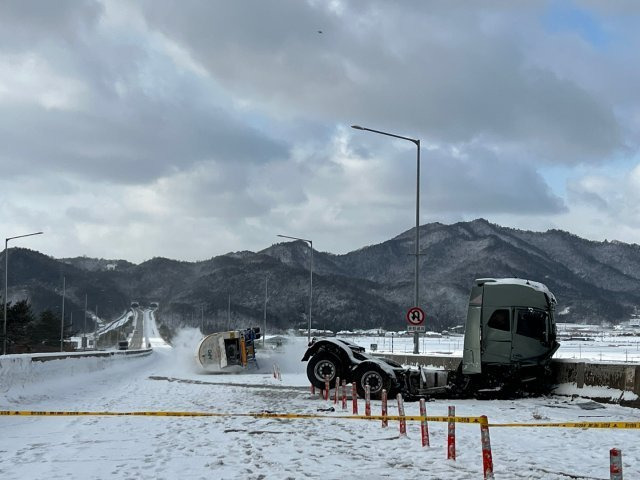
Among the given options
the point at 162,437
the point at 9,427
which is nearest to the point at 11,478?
the point at 162,437

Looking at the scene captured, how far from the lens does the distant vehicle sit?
3859 cm

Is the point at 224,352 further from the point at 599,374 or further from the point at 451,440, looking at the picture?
the point at 451,440

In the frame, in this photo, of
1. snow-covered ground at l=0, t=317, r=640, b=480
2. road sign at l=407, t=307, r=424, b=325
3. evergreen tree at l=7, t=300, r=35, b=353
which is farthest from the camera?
evergreen tree at l=7, t=300, r=35, b=353

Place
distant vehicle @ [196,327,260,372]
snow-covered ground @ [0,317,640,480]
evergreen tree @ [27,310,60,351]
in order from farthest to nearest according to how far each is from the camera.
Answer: evergreen tree @ [27,310,60,351], distant vehicle @ [196,327,260,372], snow-covered ground @ [0,317,640,480]

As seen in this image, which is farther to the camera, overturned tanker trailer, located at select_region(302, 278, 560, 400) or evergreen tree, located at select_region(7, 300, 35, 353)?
evergreen tree, located at select_region(7, 300, 35, 353)

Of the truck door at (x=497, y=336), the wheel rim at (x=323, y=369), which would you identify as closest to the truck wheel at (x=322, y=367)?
the wheel rim at (x=323, y=369)

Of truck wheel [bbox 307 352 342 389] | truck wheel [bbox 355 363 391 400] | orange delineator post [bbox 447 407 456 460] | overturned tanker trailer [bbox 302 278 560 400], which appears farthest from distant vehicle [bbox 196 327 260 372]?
orange delineator post [bbox 447 407 456 460]

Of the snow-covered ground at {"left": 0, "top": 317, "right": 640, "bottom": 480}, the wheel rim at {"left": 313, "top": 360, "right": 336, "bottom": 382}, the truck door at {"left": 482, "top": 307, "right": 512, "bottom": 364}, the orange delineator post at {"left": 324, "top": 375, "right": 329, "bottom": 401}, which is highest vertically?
the truck door at {"left": 482, "top": 307, "right": 512, "bottom": 364}

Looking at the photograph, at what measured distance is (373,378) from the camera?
1975cm

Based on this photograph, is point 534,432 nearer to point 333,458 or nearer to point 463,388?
point 333,458

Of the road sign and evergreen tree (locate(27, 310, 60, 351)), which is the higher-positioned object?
the road sign

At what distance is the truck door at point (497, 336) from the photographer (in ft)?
65.9

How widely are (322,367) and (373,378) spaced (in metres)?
1.77

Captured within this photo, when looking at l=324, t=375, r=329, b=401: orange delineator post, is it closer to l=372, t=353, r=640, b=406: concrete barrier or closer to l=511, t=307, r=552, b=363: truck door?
l=511, t=307, r=552, b=363: truck door
